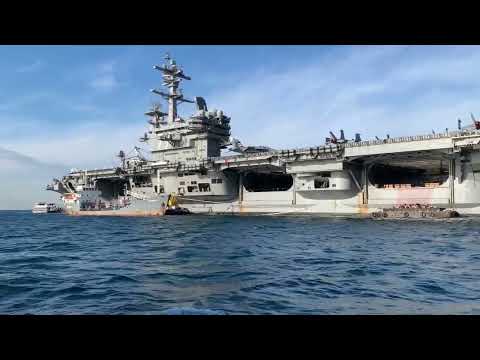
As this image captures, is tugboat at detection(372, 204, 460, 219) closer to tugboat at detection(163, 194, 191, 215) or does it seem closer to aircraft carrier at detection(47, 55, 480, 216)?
aircraft carrier at detection(47, 55, 480, 216)

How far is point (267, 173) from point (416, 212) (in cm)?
1940

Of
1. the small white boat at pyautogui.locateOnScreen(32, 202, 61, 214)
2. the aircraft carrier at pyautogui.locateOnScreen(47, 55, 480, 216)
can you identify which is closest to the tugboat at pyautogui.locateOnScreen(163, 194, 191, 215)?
the aircraft carrier at pyautogui.locateOnScreen(47, 55, 480, 216)

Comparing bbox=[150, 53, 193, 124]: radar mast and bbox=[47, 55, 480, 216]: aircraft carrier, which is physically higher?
bbox=[150, 53, 193, 124]: radar mast

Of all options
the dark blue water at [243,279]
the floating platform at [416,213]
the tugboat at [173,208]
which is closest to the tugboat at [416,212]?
the floating platform at [416,213]

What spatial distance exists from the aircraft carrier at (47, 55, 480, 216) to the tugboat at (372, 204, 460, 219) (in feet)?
3.06

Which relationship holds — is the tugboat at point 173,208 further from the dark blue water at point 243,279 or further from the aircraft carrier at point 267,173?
the dark blue water at point 243,279

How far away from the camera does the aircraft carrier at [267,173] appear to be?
107 ft

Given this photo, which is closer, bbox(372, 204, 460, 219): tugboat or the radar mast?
bbox(372, 204, 460, 219): tugboat

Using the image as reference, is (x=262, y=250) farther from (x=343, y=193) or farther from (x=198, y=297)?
(x=343, y=193)

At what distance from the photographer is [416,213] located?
32.8 metres

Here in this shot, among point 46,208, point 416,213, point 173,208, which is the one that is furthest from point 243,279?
point 46,208

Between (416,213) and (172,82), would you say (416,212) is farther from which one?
(172,82)

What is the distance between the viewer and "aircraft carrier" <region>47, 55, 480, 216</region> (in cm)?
3247
